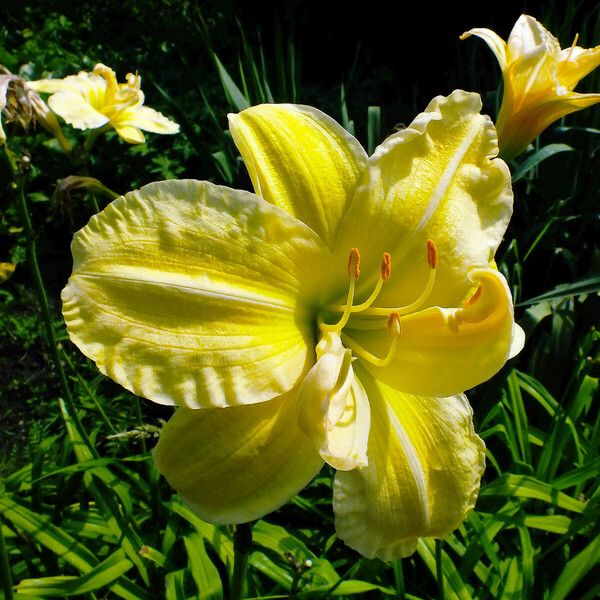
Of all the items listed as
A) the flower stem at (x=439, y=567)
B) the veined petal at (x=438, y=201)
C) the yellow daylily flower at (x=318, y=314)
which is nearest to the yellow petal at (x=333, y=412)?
the yellow daylily flower at (x=318, y=314)

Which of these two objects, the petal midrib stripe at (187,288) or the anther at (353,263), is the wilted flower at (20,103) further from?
the anther at (353,263)

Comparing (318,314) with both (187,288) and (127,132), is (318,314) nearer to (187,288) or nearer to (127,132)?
(187,288)

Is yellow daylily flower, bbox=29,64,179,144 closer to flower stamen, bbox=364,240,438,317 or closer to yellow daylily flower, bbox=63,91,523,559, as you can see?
yellow daylily flower, bbox=63,91,523,559

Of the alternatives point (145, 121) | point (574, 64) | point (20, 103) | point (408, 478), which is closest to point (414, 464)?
point (408, 478)

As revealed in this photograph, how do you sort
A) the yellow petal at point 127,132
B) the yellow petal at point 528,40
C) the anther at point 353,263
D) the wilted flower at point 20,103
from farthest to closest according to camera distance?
the yellow petal at point 127,132
the wilted flower at point 20,103
the yellow petal at point 528,40
the anther at point 353,263

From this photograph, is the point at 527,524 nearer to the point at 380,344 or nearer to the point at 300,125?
the point at 380,344
